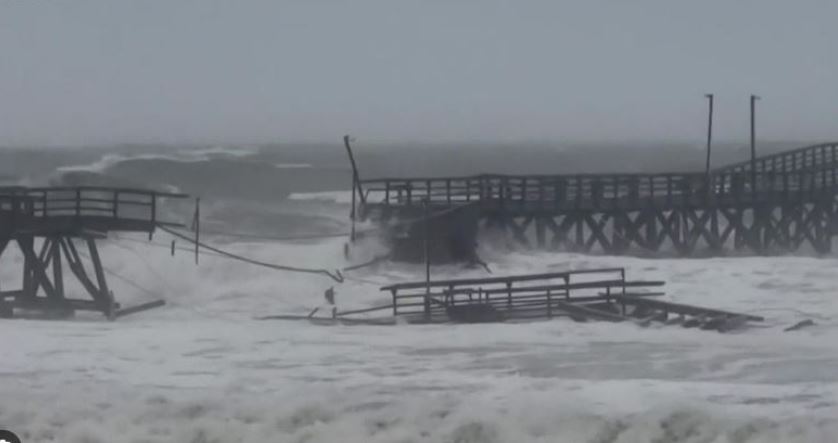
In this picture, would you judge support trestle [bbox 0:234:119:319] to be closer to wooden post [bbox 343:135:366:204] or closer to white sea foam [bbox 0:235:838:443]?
white sea foam [bbox 0:235:838:443]

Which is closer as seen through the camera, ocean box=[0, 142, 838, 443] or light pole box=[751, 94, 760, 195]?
ocean box=[0, 142, 838, 443]

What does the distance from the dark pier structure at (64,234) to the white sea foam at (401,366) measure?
138 millimetres

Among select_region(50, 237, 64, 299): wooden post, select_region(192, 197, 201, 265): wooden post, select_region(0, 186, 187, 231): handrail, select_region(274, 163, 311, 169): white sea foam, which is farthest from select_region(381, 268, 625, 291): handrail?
select_region(50, 237, 64, 299): wooden post

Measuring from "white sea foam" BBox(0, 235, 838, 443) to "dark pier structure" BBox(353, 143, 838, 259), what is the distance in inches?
7.4

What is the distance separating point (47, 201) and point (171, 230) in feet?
2.73

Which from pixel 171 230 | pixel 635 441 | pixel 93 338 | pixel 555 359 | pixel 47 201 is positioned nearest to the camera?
pixel 635 441

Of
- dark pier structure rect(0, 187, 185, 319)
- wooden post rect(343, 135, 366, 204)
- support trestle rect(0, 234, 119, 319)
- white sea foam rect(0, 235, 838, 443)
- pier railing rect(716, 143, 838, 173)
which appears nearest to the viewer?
white sea foam rect(0, 235, 838, 443)

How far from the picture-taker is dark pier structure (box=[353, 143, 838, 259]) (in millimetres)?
4828

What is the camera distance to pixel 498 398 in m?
3.80

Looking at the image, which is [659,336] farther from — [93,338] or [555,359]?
[93,338]

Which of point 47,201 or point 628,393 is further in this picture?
point 47,201

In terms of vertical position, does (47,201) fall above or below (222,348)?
above

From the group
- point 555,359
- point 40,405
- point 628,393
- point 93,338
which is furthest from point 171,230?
point 628,393

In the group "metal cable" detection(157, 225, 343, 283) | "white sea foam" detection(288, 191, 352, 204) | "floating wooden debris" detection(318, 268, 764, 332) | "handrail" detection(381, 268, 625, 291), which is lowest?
"floating wooden debris" detection(318, 268, 764, 332)
